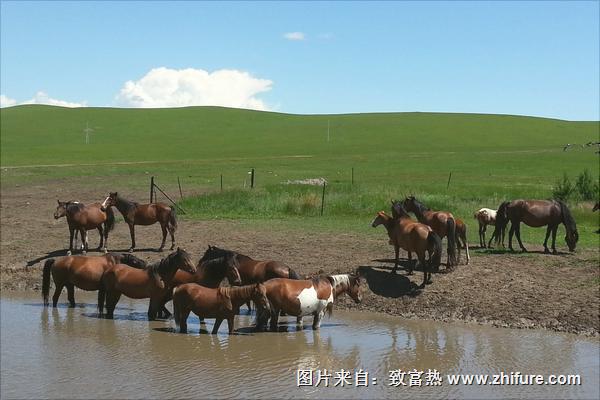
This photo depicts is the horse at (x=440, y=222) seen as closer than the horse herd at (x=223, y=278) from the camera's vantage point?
No

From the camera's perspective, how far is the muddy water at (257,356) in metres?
9.06

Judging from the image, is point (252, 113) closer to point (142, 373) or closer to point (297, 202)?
point (297, 202)

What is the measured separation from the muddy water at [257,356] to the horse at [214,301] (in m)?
0.31

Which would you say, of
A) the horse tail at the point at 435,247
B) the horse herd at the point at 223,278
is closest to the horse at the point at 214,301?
the horse herd at the point at 223,278

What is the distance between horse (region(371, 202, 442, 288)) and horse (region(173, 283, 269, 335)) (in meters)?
4.38

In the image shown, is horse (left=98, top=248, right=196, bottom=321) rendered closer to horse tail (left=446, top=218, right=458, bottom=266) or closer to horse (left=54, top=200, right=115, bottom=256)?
horse (left=54, top=200, right=115, bottom=256)

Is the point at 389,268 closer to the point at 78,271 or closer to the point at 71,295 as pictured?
the point at 78,271

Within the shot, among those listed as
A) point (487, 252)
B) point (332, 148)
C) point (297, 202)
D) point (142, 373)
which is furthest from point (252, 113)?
point (142, 373)

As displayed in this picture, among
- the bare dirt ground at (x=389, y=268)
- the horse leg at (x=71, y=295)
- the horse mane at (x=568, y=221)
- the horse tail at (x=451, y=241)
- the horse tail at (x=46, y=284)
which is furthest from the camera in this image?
the horse mane at (x=568, y=221)

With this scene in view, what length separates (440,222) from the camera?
16.5 metres

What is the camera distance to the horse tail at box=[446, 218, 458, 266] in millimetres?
15719

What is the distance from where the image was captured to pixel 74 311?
13.7m

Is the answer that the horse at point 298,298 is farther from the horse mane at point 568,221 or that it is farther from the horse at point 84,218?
the horse mane at point 568,221

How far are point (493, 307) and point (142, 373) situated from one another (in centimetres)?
705
